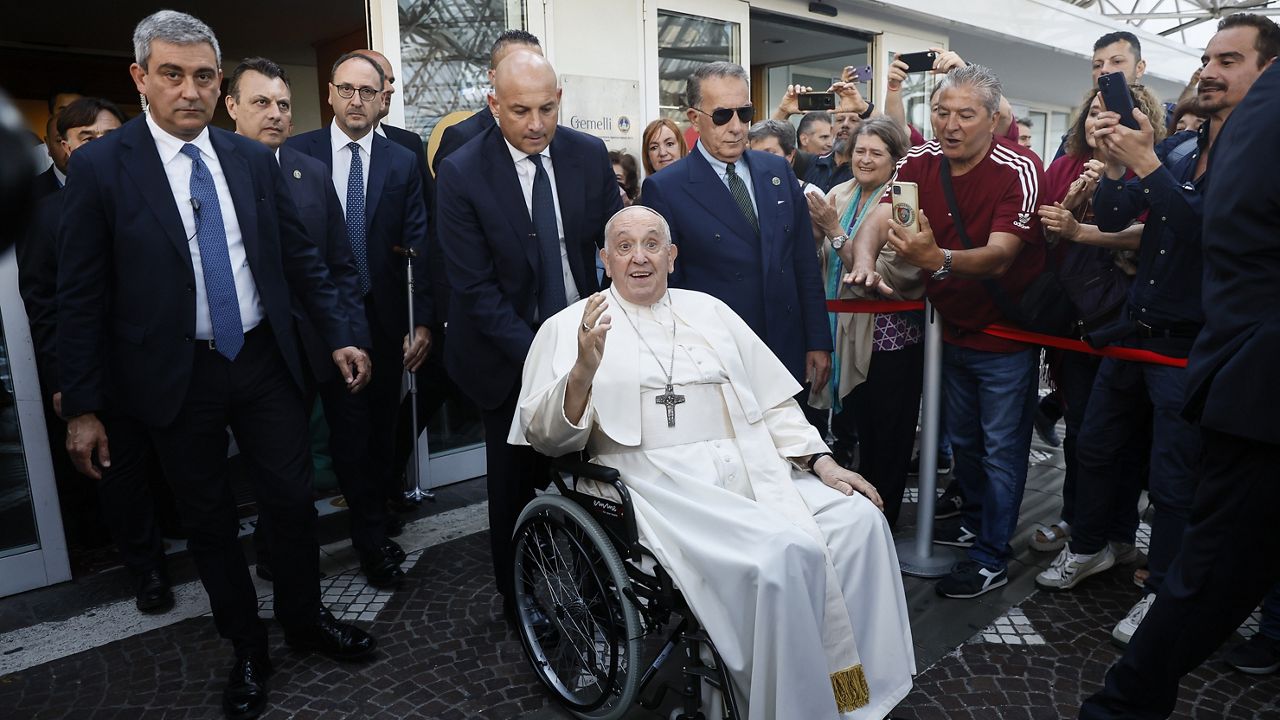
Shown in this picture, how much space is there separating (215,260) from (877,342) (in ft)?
8.99

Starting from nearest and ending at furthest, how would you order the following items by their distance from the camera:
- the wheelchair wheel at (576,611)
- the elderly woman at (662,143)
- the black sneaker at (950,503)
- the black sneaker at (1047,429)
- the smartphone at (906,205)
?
the wheelchair wheel at (576,611) < the smartphone at (906,205) < the black sneaker at (950,503) < the elderly woman at (662,143) < the black sneaker at (1047,429)

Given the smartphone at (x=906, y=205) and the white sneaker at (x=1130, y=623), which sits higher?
the smartphone at (x=906, y=205)

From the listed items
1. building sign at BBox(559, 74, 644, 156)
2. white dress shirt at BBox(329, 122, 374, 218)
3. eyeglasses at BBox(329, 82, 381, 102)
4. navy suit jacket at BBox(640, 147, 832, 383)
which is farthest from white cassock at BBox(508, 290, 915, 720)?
building sign at BBox(559, 74, 644, 156)

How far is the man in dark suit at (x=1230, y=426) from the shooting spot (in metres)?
2.18

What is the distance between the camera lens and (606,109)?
608 cm

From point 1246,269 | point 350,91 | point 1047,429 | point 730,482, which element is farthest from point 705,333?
point 1047,429

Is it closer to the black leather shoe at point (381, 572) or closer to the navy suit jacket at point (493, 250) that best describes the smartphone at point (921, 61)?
the navy suit jacket at point (493, 250)

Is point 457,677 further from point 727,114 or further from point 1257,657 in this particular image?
point 1257,657

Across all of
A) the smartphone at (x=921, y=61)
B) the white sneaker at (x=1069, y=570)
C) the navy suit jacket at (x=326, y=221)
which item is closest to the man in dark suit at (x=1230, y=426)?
the white sneaker at (x=1069, y=570)

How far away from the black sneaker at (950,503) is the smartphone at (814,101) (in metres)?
2.30

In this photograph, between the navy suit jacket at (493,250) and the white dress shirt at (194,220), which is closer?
the white dress shirt at (194,220)

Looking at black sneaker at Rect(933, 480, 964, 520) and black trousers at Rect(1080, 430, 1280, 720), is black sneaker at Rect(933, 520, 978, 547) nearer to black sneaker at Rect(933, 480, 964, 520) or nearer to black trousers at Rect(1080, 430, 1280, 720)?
black sneaker at Rect(933, 480, 964, 520)

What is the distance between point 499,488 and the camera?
3367 mm

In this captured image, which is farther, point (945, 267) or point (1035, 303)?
point (1035, 303)
